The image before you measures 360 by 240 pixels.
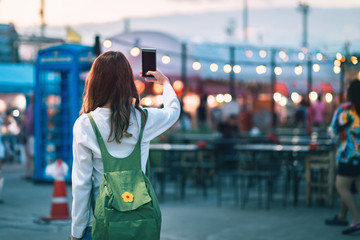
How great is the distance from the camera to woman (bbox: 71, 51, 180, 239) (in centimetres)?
344

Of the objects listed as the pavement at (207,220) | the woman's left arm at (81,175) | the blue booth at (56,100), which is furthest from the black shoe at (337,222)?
the blue booth at (56,100)

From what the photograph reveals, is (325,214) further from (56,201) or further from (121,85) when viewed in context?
(121,85)

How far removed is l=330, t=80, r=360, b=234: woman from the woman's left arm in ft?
17.0

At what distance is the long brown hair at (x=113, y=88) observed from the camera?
3477 mm

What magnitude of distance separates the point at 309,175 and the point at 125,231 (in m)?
8.07

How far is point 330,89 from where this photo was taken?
27766mm

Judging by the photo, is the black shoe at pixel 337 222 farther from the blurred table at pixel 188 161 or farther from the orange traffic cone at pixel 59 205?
the blurred table at pixel 188 161

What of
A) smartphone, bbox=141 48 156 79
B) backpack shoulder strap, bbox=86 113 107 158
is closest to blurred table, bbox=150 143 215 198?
smartphone, bbox=141 48 156 79

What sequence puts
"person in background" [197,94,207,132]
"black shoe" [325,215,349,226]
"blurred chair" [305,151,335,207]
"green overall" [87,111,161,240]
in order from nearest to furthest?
"green overall" [87,111,161,240]
"black shoe" [325,215,349,226]
"blurred chair" [305,151,335,207]
"person in background" [197,94,207,132]

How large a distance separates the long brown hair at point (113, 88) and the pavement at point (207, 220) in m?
4.54

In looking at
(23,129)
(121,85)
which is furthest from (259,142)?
(121,85)

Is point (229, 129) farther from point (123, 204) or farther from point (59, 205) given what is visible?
point (123, 204)

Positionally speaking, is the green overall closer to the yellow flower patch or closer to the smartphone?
the yellow flower patch

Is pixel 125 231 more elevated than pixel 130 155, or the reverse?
pixel 130 155
